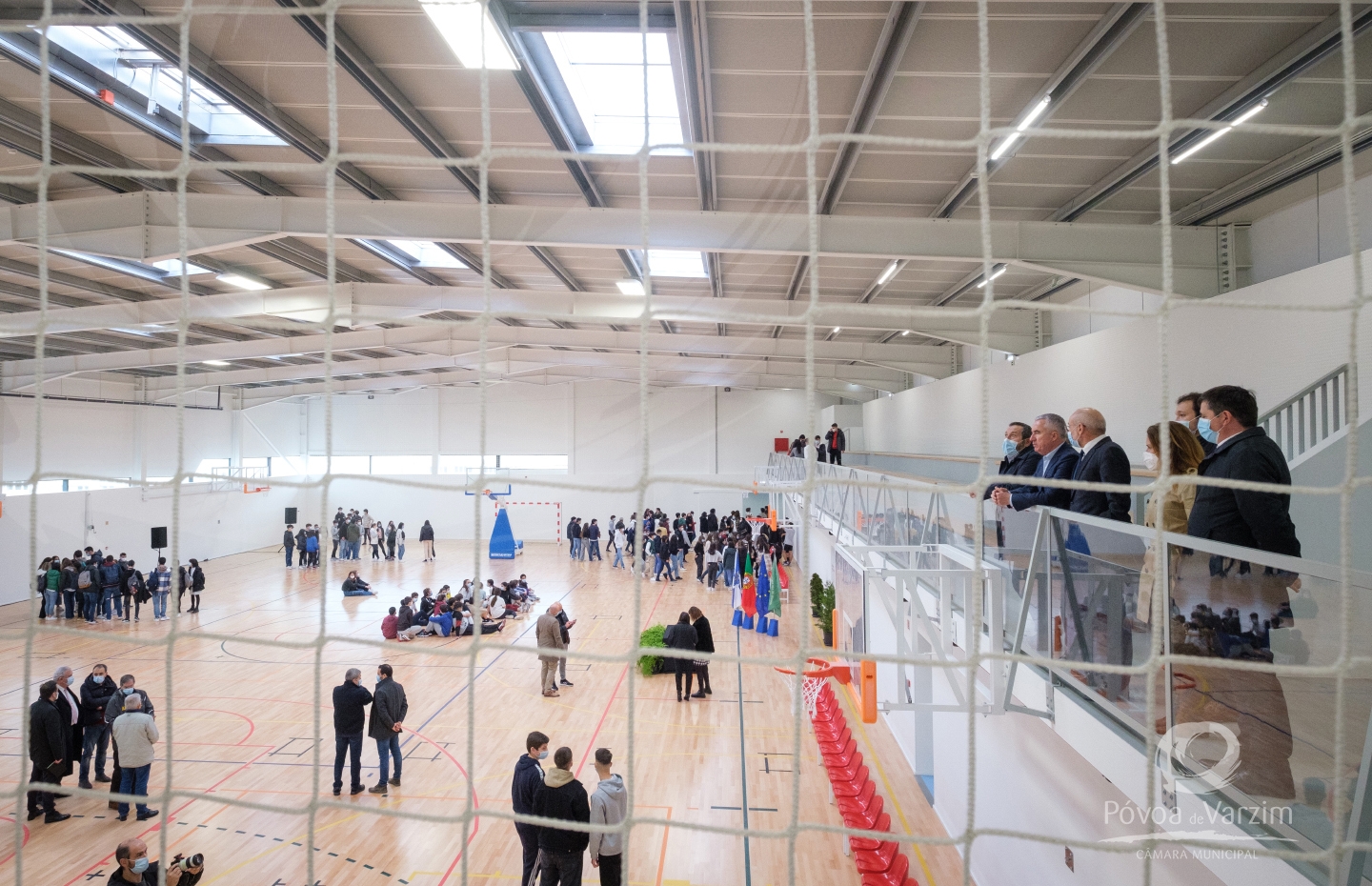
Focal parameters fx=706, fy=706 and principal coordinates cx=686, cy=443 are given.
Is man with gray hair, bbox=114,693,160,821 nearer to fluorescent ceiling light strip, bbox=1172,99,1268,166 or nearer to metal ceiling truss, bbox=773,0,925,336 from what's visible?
metal ceiling truss, bbox=773,0,925,336

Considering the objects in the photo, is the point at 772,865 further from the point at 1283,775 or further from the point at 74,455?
the point at 74,455

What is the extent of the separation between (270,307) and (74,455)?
24.7 ft

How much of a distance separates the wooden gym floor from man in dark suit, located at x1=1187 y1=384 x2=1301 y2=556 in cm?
124

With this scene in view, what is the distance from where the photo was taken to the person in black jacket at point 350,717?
5.06 metres

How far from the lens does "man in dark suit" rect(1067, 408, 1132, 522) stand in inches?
101

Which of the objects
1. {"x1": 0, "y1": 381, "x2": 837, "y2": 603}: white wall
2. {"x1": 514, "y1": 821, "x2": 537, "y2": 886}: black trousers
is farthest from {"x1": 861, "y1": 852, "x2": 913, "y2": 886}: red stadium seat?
{"x1": 0, "y1": 381, "x2": 837, "y2": 603}: white wall

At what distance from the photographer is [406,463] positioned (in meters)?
19.3

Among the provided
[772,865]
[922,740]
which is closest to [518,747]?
[772,865]

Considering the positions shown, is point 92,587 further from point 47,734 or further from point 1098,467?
point 1098,467

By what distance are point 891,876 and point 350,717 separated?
3.82m

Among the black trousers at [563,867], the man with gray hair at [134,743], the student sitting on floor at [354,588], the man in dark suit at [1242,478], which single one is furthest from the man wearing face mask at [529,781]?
the student sitting on floor at [354,588]

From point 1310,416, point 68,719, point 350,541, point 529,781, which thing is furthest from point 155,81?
point 350,541

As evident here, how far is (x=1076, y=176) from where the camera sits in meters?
4.85

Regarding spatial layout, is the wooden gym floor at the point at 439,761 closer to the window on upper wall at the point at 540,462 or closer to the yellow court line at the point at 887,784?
the yellow court line at the point at 887,784
